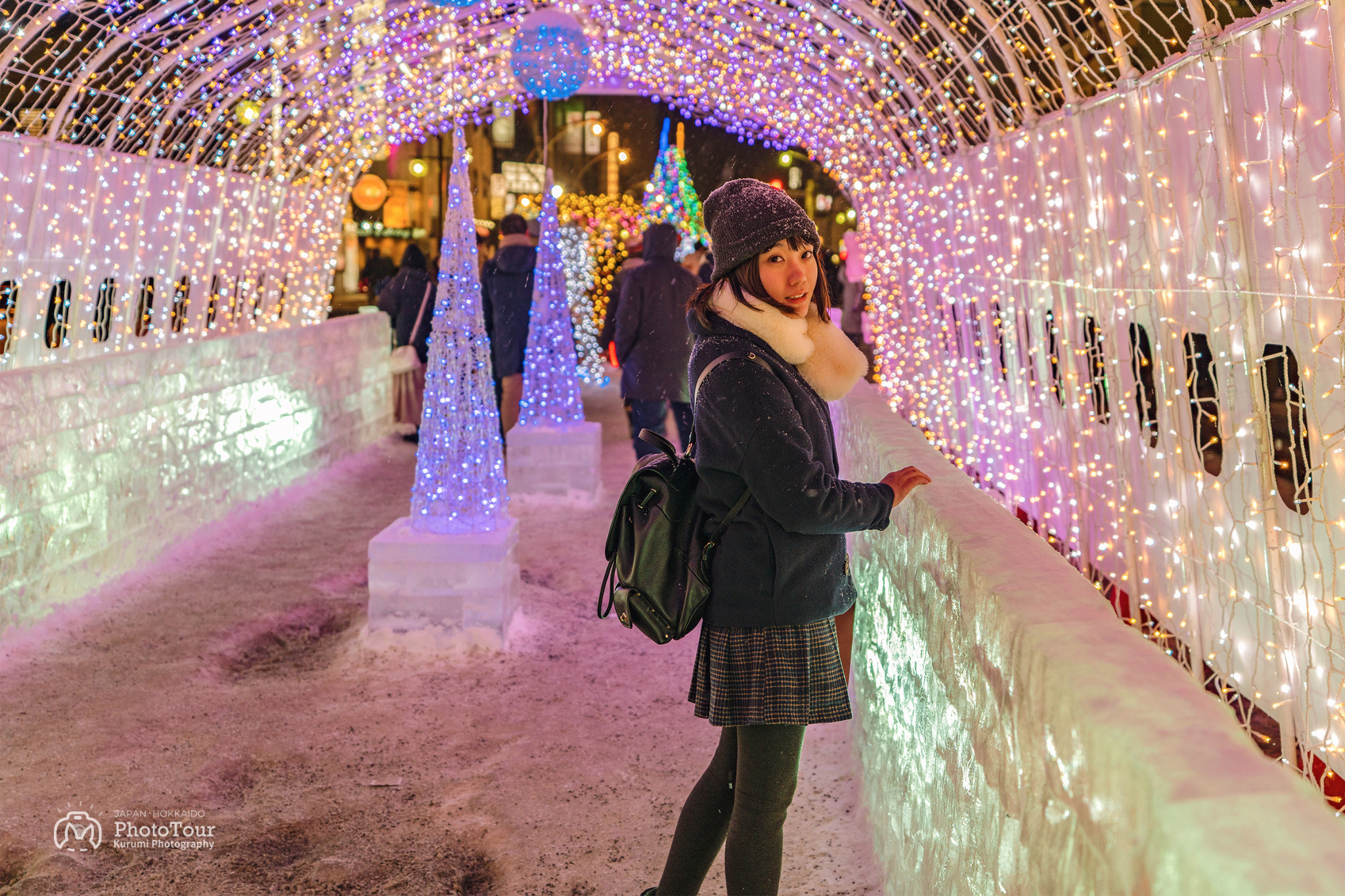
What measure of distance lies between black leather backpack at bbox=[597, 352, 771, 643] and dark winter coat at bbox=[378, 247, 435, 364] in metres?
8.06

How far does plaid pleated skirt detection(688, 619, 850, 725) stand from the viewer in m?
2.44

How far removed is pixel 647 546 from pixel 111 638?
3.92 meters

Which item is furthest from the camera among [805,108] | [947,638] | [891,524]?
[805,108]

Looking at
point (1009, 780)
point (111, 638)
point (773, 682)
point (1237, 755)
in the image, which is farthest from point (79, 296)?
point (1237, 755)

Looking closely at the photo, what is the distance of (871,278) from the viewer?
1109cm

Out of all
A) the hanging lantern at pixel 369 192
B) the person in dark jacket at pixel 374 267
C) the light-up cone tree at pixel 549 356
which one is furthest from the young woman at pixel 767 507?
the person in dark jacket at pixel 374 267

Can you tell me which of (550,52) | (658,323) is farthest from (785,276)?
(550,52)

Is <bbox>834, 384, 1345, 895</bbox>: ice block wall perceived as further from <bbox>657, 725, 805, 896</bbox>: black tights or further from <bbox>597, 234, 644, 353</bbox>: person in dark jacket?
<bbox>597, 234, 644, 353</bbox>: person in dark jacket

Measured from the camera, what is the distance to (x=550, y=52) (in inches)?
311

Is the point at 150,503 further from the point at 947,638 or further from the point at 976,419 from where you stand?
the point at 947,638

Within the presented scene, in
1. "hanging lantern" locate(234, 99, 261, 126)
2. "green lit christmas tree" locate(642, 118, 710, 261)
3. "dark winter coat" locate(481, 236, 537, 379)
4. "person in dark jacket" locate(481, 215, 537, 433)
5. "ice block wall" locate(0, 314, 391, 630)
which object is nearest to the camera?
"ice block wall" locate(0, 314, 391, 630)

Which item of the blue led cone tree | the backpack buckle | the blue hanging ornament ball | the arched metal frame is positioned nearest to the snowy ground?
the blue led cone tree

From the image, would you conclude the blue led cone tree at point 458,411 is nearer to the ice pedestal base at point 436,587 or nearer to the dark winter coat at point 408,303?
the ice pedestal base at point 436,587

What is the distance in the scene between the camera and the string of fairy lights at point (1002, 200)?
3416 millimetres
